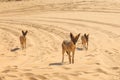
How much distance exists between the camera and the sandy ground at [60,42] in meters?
8.66

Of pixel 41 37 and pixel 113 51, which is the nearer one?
pixel 113 51

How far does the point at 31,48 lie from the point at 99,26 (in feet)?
24.6

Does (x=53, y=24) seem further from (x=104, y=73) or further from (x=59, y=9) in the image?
(x=104, y=73)

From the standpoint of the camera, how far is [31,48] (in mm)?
15180

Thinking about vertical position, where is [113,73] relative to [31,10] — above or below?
below

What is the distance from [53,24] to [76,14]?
5542 mm

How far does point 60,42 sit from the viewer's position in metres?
16.2

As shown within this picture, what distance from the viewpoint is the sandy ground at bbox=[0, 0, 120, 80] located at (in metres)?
8.66

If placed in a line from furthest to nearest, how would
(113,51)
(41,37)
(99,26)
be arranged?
(99,26) → (41,37) → (113,51)

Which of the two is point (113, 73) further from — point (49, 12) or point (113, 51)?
point (49, 12)

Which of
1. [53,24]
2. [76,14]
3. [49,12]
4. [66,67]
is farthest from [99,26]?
[66,67]

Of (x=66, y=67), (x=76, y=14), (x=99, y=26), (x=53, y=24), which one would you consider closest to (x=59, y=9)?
(x=76, y=14)

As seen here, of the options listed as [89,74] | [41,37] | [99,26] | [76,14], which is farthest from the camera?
[76,14]

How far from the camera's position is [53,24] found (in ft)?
76.0
